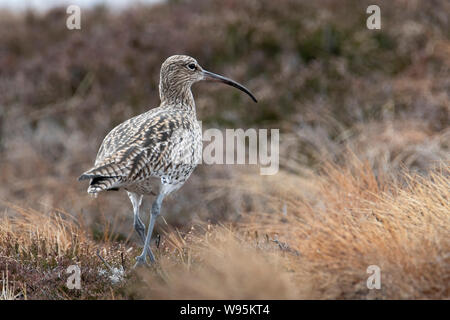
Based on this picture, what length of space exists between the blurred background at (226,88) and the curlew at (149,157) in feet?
13.1

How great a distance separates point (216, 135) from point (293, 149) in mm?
1607

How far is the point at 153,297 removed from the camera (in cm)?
466

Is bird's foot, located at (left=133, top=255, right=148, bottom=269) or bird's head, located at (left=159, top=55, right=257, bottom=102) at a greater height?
bird's head, located at (left=159, top=55, right=257, bottom=102)

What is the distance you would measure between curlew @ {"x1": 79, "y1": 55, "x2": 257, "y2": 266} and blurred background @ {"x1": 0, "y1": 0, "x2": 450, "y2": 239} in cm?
399

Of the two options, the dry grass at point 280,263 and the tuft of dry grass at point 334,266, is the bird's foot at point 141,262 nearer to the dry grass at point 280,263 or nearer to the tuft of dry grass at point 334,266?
the dry grass at point 280,263

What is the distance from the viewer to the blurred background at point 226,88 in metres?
11.2

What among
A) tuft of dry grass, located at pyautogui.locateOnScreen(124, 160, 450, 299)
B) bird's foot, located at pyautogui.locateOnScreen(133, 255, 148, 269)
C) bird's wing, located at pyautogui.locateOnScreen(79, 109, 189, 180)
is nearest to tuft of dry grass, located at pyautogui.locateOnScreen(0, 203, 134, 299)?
bird's foot, located at pyautogui.locateOnScreen(133, 255, 148, 269)

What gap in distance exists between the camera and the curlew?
539 cm

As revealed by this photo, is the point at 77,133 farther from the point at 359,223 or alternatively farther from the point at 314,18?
the point at 359,223

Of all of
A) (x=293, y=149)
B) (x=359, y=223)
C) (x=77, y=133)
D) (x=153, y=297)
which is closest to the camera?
(x=153, y=297)

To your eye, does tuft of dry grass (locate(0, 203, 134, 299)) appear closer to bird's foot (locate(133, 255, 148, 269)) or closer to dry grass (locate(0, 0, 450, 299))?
dry grass (locate(0, 0, 450, 299))

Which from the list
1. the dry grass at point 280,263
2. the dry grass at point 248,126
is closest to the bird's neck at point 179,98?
the dry grass at point 248,126

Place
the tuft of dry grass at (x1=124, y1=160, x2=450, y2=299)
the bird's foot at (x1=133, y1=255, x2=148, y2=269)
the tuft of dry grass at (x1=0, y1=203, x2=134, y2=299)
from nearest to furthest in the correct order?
the tuft of dry grass at (x1=124, y1=160, x2=450, y2=299) < the tuft of dry grass at (x1=0, y1=203, x2=134, y2=299) < the bird's foot at (x1=133, y1=255, x2=148, y2=269)

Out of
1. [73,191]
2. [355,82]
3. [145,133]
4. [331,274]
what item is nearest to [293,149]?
[355,82]
